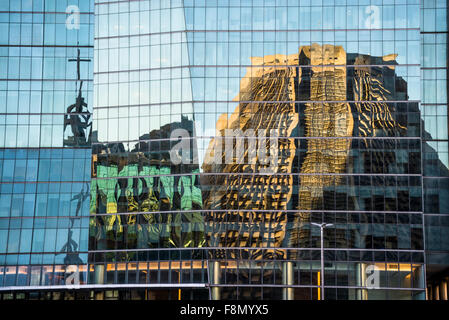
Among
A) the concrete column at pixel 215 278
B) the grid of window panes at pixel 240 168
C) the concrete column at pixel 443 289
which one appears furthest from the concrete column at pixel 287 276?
the concrete column at pixel 443 289

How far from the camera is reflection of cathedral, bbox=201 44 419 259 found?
7025 cm

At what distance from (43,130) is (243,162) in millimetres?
22811

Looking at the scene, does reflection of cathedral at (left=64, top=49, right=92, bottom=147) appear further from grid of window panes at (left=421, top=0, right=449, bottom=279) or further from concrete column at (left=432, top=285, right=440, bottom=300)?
concrete column at (left=432, top=285, right=440, bottom=300)

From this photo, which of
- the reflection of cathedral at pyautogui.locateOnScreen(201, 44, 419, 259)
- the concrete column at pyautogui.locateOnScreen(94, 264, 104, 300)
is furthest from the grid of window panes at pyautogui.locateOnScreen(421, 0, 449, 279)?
the concrete column at pyautogui.locateOnScreen(94, 264, 104, 300)

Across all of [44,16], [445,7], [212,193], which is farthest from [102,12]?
[445,7]

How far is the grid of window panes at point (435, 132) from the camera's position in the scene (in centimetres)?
7050

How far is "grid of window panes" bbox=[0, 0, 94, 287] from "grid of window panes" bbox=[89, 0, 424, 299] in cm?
233

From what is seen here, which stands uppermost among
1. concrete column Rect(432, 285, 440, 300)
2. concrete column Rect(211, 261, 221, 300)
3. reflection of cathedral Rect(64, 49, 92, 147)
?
reflection of cathedral Rect(64, 49, 92, 147)

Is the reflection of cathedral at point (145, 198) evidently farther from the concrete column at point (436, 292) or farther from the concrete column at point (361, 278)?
the concrete column at point (436, 292)

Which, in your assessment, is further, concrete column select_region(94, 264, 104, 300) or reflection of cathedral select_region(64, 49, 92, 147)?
reflection of cathedral select_region(64, 49, 92, 147)

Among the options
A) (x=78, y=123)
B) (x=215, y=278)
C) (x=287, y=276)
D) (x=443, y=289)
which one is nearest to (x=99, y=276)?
(x=215, y=278)

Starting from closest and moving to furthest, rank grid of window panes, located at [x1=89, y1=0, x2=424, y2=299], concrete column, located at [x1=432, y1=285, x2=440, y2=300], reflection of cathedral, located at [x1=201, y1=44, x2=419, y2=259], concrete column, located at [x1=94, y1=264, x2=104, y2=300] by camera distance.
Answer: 1. grid of window panes, located at [x1=89, y1=0, x2=424, y2=299]
2. reflection of cathedral, located at [x1=201, y1=44, x2=419, y2=259]
3. concrete column, located at [x1=94, y1=264, x2=104, y2=300]
4. concrete column, located at [x1=432, y1=285, x2=440, y2=300]

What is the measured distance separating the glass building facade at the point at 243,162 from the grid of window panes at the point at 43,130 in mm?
242

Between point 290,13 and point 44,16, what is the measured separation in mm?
27346
